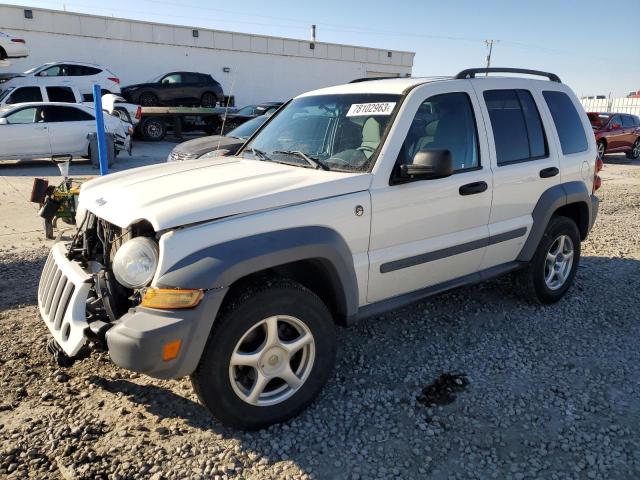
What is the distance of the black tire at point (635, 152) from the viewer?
60.4 feet

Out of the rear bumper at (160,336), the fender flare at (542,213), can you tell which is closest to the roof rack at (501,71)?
the fender flare at (542,213)

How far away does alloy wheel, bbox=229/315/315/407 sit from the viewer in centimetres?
276

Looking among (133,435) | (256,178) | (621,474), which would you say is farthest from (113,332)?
(621,474)

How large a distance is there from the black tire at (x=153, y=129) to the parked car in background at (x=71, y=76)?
1.85 m

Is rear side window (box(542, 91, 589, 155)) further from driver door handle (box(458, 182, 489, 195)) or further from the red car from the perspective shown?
the red car

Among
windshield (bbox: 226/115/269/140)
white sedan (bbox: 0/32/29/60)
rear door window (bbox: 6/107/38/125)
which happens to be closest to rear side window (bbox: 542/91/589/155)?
windshield (bbox: 226/115/269/140)

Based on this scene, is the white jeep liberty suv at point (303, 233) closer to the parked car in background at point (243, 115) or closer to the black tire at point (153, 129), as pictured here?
the parked car in background at point (243, 115)

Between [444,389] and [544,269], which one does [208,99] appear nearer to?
[544,269]

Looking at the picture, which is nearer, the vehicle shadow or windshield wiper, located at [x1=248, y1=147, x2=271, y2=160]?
the vehicle shadow

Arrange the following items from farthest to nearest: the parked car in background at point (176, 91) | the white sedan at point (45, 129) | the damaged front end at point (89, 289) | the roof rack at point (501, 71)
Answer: the parked car in background at point (176, 91), the white sedan at point (45, 129), the roof rack at point (501, 71), the damaged front end at point (89, 289)

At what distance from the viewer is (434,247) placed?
138 inches

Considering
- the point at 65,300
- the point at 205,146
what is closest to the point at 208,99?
the point at 205,146

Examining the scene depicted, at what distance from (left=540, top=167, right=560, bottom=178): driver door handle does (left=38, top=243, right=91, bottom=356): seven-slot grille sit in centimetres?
344

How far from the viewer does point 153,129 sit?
18.2 meters
